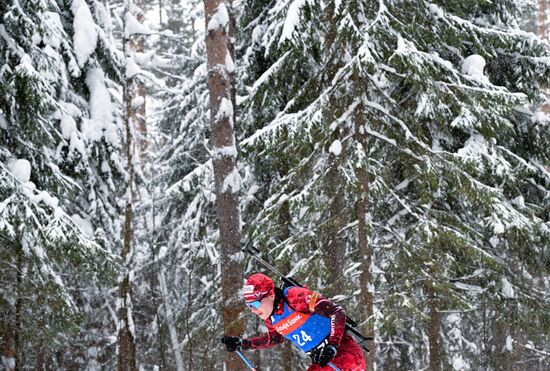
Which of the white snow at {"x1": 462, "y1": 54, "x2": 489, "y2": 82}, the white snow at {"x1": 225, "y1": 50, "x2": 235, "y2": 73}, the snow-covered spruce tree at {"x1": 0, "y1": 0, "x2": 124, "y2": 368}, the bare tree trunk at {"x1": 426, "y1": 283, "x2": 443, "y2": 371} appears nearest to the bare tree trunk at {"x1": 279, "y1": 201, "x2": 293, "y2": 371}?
the bare tree trunk at {"x1": 426, "y1": 283, "x2": 443, "y2": 371}

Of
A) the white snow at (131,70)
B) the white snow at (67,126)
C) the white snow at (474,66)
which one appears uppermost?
the white snow at (131,70)

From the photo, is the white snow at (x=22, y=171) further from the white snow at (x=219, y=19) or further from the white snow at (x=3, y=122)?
the white snow at (x=219, y=19)

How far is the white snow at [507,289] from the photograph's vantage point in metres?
12.5

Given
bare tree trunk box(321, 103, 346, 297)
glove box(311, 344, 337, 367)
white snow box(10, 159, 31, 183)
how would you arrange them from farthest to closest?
white snow box(10, 159, 31, 183), bare tree trunk box(321, 103, 346, 297), glove box(311, 344, 337, 367)

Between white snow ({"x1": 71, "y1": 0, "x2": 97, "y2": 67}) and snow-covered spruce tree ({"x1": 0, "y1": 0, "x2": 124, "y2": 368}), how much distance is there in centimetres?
2

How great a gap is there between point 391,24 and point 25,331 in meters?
7.65

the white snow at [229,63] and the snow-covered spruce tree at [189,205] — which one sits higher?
the white snow at [229,63]

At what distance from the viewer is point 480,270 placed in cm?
1280

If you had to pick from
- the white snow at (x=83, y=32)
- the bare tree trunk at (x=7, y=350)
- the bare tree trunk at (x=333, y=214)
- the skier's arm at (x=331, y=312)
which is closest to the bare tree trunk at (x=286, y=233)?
the bare tree trunk at (x=333, y=214)

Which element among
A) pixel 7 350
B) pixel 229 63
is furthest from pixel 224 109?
pixel 7 350

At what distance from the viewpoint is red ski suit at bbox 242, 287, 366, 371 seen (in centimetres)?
623

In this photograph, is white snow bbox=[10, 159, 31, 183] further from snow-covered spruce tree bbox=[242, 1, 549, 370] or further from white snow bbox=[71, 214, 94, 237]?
snow-covered spruce tree bbox=[242, 1, 549, 370]

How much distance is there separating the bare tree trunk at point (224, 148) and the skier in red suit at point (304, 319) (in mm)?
2529

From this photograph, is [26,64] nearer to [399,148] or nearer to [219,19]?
[219,19]
